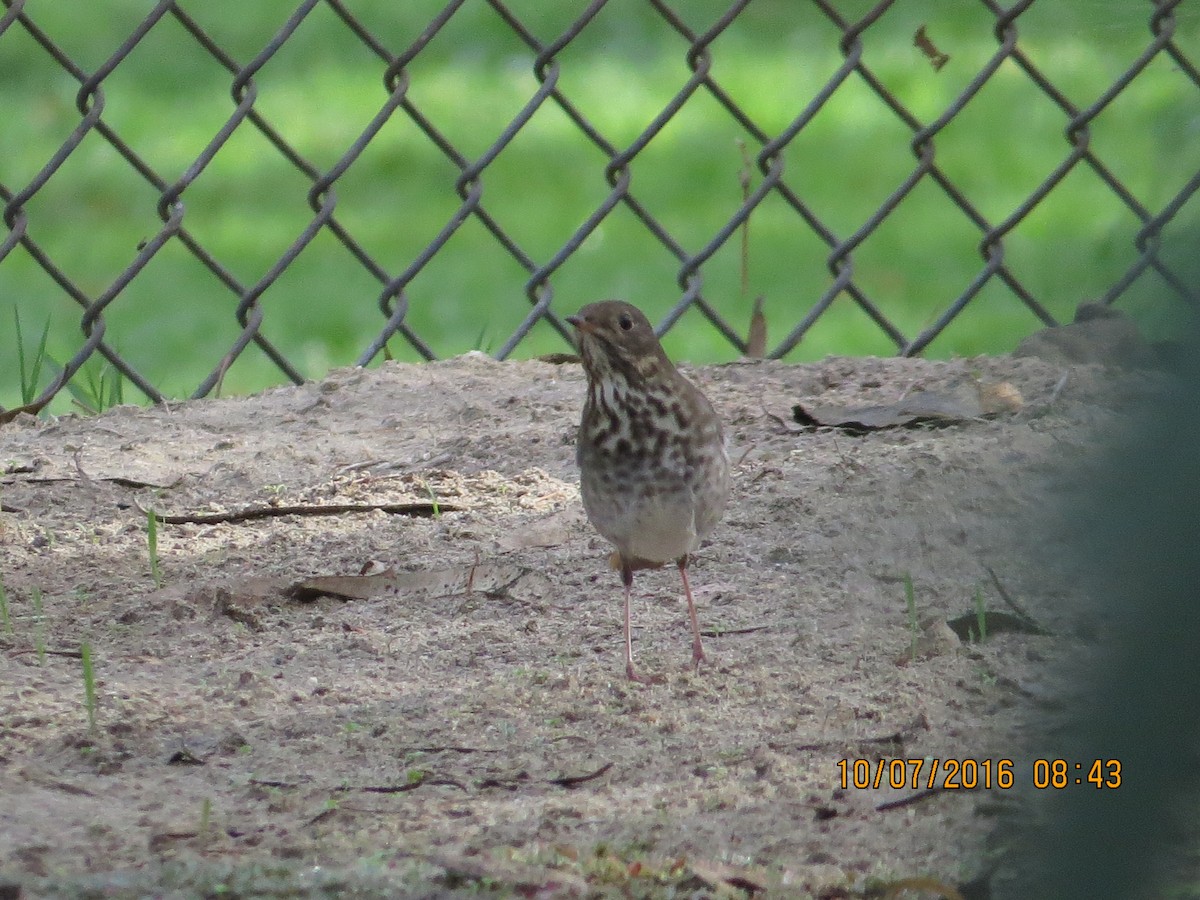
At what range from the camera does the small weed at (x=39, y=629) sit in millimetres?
3195

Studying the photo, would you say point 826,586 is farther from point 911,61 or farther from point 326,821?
point 911,61

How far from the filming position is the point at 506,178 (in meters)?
10.9

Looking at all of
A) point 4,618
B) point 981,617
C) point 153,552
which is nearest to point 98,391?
point 153,552

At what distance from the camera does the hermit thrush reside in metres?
3.39

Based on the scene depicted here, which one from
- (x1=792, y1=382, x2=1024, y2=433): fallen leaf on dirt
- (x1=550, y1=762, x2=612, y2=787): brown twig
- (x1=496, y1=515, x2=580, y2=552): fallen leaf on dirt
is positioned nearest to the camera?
(x1=550, y1=762, x2=612, y2=787): brown twig

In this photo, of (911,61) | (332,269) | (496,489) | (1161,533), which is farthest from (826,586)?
(332,269)

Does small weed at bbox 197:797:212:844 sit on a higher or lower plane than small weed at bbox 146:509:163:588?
lower

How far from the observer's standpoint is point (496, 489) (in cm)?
412

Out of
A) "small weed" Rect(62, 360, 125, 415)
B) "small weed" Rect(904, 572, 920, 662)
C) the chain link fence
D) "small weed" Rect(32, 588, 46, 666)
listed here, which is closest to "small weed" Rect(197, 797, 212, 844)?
"small weed" Rect(32, 588, 46, 666)

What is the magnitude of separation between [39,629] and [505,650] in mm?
880

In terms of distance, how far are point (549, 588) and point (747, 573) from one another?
0.42 meters

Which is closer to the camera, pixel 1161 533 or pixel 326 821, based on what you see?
pixel 1161 533

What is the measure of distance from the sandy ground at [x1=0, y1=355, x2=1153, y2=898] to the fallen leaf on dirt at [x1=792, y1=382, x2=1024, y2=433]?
5cm
